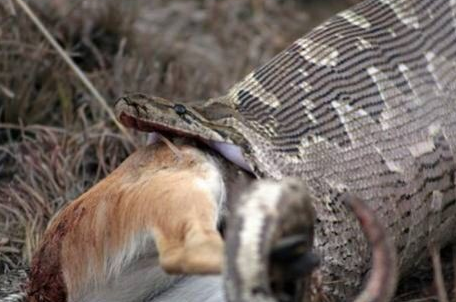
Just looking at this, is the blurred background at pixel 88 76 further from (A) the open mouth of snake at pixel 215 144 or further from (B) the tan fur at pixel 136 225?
(A) the open mouth of snake at pixel 215 144

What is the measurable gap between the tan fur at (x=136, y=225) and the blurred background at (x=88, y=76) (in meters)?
0.49

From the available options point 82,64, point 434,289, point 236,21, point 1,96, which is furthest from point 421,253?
point 236,21

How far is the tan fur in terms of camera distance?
231 cm

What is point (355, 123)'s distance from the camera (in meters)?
3.06

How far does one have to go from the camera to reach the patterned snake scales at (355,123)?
2.83 metres

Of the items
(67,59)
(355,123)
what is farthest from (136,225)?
(67,59)

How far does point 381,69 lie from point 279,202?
3.90 ft

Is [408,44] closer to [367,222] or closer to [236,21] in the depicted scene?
[367,222]

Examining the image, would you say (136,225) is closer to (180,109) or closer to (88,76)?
(180,109)

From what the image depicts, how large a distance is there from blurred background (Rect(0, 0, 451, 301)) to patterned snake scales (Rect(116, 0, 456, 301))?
501 millimetres

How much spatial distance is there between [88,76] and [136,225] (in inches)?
91.5

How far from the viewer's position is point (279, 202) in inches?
84.4

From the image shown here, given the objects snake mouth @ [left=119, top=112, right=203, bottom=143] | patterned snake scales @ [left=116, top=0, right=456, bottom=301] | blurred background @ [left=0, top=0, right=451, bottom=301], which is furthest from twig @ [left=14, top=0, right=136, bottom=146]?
snake mouth @ [left=119, top=112, right=203, bottom=143]

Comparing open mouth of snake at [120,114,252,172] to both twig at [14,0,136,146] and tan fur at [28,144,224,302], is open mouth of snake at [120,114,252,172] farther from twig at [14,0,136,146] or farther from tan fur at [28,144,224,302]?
twig at [14,0,136,146]
